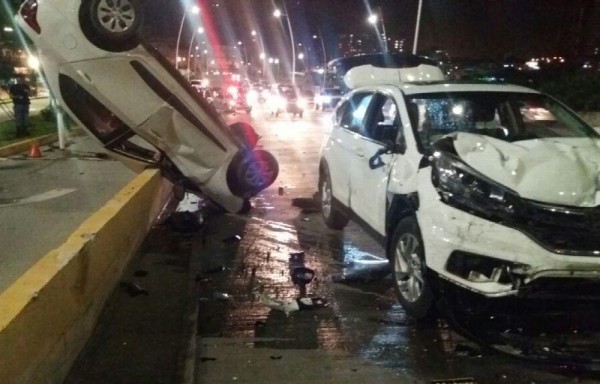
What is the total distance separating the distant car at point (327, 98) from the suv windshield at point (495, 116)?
30.0 meters

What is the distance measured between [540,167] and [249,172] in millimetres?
4661

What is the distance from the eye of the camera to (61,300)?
403 centimetres

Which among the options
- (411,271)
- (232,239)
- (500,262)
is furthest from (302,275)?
(500,262)

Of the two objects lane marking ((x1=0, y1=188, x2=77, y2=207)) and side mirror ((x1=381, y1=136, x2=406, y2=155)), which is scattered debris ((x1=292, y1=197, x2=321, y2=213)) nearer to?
lane marking ((x1=0, y1=188, x2=77, y2=207))

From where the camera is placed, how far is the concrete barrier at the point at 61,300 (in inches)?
131

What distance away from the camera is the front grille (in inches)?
176

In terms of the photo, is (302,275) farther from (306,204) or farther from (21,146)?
(21,146)

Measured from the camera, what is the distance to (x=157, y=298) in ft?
19.1

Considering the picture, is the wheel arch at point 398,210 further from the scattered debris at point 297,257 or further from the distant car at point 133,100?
the distant car at point 133,100

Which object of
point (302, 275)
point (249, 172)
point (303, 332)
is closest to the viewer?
point (303, 332)

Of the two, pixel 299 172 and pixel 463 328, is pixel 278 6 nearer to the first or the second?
pixel 299 172

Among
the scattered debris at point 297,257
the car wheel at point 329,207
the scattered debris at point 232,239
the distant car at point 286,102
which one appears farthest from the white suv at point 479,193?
the distant car at point 286,102

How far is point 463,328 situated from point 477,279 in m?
0.60

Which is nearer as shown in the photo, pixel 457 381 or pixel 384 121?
pixel 457 381
